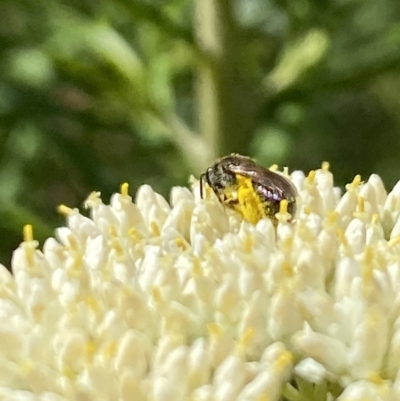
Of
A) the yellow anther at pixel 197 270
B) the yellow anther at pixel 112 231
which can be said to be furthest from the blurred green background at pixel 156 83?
the yellow anther at pixel 197 270

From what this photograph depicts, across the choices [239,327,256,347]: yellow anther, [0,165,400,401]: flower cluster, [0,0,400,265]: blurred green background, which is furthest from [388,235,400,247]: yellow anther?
[0,0,400,265]: blurred green background

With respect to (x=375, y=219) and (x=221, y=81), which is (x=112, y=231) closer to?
(x=375, y=219)

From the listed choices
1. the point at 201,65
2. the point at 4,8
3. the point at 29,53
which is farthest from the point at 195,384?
the point at 4,8

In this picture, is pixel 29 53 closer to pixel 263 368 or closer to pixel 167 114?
pixel 167 114

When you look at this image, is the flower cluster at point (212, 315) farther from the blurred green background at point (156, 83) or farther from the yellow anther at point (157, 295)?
the blurred green background at point (156, 83)

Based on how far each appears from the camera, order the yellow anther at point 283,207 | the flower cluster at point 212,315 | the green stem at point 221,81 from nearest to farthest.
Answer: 1. the flower cluster at point 212,315
2. the yellow anther at point 283,207
3. the green stem at point 221,81
